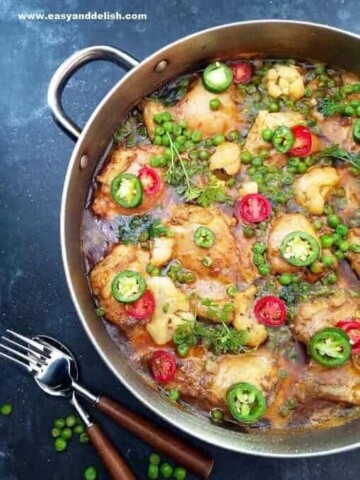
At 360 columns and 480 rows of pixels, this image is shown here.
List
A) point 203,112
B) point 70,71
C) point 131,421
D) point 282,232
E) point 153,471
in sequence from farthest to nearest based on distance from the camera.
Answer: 1. point 153,471
2. point 131,421
3. point 203,112
4. point 282,232
5. point 70,71

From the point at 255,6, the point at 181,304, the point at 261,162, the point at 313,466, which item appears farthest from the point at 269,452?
the point at 255,6

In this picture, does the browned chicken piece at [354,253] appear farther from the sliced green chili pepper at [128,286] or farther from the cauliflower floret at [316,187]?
the sliced green chili pepper at [128,286]

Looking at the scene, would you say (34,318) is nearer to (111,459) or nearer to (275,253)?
(111,459)

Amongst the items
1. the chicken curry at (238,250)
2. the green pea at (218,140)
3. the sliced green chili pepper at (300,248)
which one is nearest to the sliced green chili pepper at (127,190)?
the chicken curry at (238,250)

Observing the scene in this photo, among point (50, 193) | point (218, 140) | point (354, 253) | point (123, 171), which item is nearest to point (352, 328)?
point (354, 253)

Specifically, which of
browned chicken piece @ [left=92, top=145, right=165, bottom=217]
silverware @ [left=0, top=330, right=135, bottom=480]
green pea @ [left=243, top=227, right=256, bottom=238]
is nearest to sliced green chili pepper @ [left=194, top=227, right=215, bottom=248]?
green pea @ [left=243, top=227, right=256, bottom=238]

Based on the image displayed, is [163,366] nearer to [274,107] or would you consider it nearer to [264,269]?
[264,269]

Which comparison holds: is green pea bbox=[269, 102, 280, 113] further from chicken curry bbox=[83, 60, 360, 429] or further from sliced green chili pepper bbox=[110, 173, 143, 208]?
sliced green chili pepper bbox=[110, 173, 143, 208]
